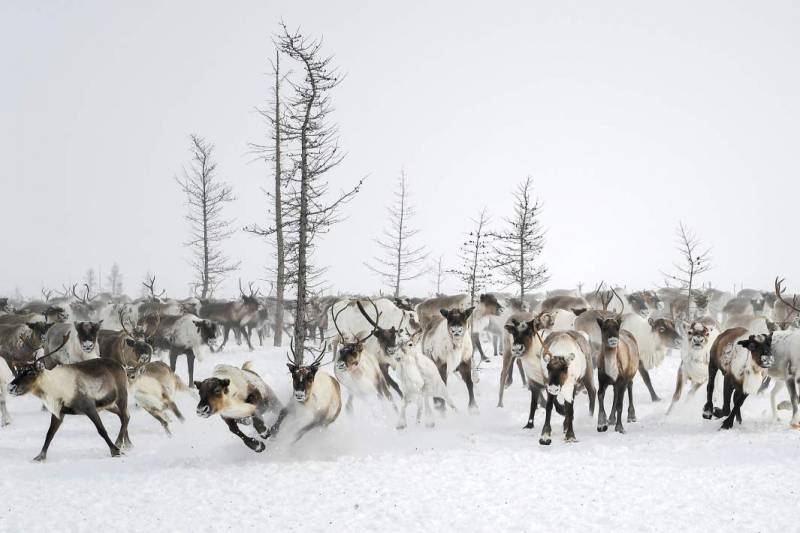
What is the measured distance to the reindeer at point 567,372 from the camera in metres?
9.37

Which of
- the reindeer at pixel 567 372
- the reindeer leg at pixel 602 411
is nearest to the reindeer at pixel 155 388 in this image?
the reindeer at pixel 567 372

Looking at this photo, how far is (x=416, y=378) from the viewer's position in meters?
11.3

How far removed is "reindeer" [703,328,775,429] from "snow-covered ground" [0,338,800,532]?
33 cm

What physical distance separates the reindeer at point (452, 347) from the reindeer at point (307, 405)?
4.00m

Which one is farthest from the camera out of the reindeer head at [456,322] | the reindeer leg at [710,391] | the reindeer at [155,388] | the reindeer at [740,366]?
the reindeer head at [456,322]

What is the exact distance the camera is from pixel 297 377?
27.9 ft

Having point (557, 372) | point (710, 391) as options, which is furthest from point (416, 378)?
point (710, 391)

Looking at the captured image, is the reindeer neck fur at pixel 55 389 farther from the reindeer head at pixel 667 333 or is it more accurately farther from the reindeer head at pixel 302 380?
the reindeer head at pixel 667 333

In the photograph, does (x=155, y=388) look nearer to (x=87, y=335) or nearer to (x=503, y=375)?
(x=87, y=335)

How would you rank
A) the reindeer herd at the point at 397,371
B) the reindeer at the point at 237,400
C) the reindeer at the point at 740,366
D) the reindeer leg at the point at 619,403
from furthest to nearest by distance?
the reindeer leg at the point at 619,403 < the reindeer at the point at 740,366 < the reindeer herd at the point at 397,371 < the reindeer at the point at 237,400

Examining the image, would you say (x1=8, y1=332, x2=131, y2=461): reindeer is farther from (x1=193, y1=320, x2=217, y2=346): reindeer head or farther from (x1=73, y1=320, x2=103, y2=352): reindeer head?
(x1=193, y1=320, x2=217, y2=346): reindeer head

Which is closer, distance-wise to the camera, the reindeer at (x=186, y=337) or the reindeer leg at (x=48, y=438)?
the reindeer leg at (x=48, y=438)

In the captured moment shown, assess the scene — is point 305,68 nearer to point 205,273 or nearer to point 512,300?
point 512,300

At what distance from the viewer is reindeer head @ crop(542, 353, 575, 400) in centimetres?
925
